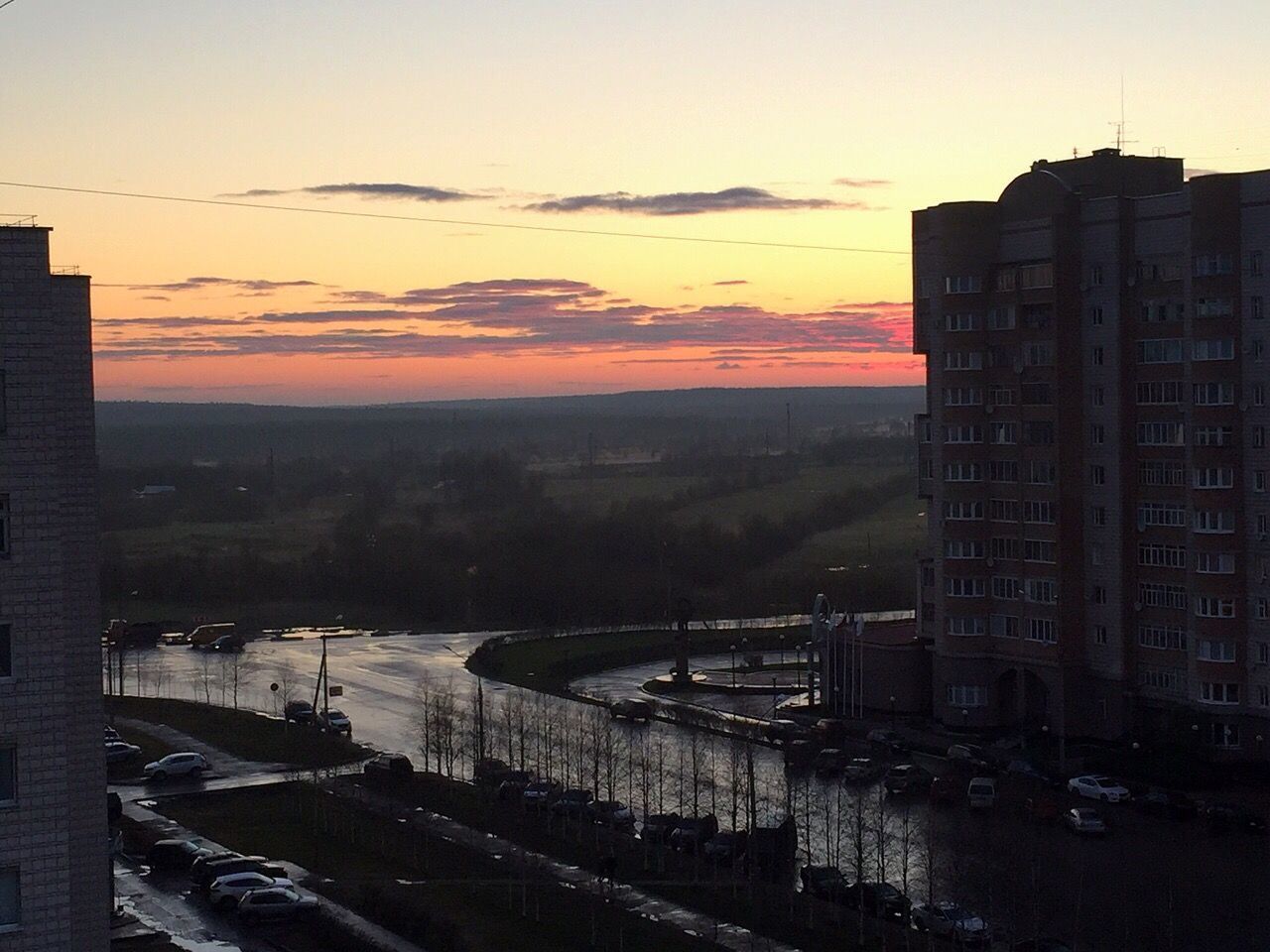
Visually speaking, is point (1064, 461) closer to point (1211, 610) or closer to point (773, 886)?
point (1211, 610)

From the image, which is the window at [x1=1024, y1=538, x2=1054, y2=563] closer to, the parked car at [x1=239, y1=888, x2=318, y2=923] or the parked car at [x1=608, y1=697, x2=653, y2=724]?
the parked car at [x1=608, y1=697, x2=653, y2=724]

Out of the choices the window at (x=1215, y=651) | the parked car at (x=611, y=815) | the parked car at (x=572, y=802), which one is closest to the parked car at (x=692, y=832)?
the parked car at (x=611, y=815)

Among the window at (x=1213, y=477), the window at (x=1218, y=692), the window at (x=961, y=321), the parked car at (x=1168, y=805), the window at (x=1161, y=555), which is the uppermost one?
the window at (x=961, y=321)

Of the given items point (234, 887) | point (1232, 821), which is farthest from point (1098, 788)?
point (234, 887)

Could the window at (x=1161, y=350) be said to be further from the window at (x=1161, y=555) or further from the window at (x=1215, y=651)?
the window at (x=1215, y=651)

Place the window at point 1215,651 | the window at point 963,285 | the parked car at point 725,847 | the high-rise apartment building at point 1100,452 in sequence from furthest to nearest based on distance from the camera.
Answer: the window at point 963,285, the high-rise apartment building at point 1100,452, the window at point 1215,651, the parked car at point 725,847

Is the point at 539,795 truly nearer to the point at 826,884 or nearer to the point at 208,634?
the point at 826,884

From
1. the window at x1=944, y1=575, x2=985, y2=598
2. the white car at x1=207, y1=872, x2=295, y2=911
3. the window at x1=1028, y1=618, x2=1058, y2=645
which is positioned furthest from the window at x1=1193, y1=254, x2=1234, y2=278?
the white car at x1=207, y1=872, x2=295, y2=911
